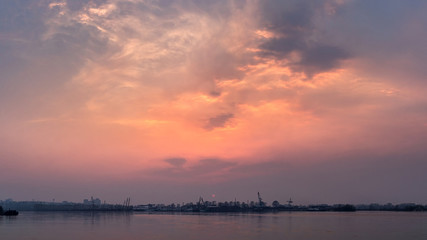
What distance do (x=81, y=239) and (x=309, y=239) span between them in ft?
98.6

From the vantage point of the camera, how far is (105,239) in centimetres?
4900

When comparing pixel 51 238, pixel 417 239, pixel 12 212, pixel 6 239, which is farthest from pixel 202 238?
pixel 12 212

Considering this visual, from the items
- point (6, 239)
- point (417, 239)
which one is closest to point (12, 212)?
point (6, 239)

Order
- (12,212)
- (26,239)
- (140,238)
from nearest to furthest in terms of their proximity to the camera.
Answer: (26,239) < (140,238) < (12,212)

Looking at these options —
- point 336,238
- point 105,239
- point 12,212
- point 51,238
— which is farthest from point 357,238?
point 12,212

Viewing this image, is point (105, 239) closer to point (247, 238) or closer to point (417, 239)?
point (247, 238)

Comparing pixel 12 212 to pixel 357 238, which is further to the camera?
pixel 12 212

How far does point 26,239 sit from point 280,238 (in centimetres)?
3296

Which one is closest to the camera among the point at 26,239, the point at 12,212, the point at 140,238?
the point at 26,239

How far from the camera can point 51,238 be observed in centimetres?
4859

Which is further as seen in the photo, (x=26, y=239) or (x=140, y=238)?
(x=140, y=238)

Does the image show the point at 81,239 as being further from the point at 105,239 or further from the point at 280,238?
the point at 280,238

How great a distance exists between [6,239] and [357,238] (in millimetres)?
46589

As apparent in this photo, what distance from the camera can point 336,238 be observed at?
167 ft
